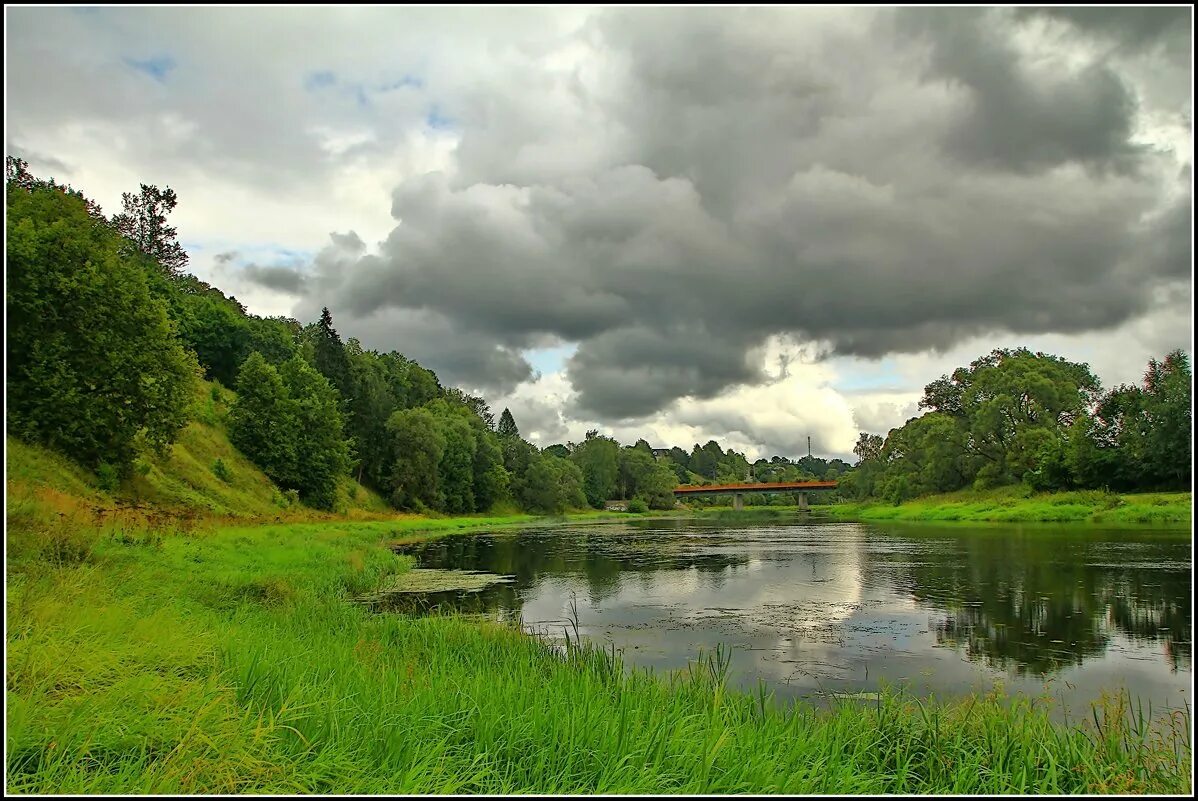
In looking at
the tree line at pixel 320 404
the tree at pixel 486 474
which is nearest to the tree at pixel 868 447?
the tree line at pixel 320 404

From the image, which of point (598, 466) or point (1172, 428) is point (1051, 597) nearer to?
point (1172, 428)

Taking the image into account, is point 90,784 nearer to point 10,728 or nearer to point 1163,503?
point 10,728

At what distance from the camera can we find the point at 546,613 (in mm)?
20484

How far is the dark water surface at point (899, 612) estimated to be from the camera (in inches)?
499

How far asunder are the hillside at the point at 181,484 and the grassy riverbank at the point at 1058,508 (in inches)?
2014

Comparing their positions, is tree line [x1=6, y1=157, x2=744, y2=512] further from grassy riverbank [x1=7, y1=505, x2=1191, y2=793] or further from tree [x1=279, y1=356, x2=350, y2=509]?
grassy riverbank [x1=7, y1=505, x2=1191, y2=793]

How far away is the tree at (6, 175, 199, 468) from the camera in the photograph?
31500mm

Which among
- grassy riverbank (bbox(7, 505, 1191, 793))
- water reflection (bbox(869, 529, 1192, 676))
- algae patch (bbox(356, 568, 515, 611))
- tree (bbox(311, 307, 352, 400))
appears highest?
tree (bbox(311, 307, 352, 400))

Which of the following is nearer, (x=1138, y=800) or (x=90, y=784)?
(x=90, y=784)

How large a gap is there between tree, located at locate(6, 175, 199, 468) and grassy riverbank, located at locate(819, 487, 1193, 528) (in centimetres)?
5466

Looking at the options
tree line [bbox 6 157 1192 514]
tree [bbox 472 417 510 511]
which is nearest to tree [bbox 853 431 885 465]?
tree line [bbox 6 157 1192 514]

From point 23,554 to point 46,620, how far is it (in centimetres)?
585

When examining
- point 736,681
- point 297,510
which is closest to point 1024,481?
point 297,510

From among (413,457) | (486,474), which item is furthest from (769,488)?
(413,457)
